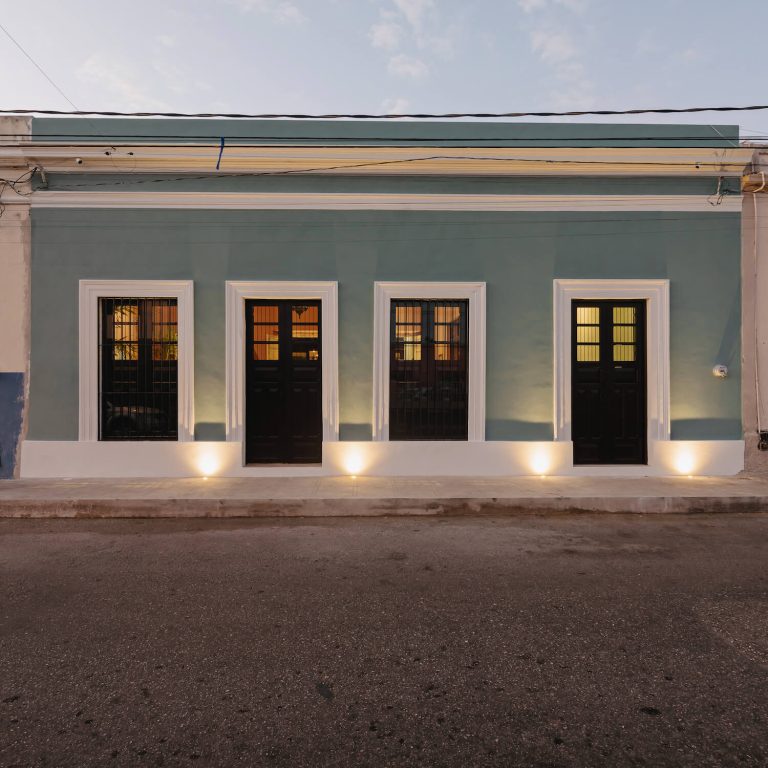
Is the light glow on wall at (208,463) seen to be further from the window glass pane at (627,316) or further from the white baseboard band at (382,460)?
the window glass pane at (627,316)

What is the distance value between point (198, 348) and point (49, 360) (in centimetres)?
238

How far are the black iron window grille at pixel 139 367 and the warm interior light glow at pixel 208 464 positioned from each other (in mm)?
646

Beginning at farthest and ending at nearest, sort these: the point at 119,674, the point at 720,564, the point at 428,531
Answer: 1. the point at 428,531
2. the point at 720,564
3. the point at 119,674

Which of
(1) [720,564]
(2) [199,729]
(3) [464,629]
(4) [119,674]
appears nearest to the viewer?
(2) [199,729]

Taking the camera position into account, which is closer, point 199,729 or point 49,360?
point 199,729

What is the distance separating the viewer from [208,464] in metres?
7.69

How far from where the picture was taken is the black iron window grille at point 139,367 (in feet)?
25.9

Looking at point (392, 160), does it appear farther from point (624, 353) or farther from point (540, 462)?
point (540, 462)

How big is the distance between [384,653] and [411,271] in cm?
606

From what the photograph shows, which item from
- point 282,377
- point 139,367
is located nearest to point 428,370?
point 282,377

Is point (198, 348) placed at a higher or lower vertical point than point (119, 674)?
higher

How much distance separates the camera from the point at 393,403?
26.2 ft

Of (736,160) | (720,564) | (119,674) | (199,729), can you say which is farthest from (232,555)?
(736,160)

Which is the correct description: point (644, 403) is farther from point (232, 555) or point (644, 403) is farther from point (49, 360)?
point (49, 360)
